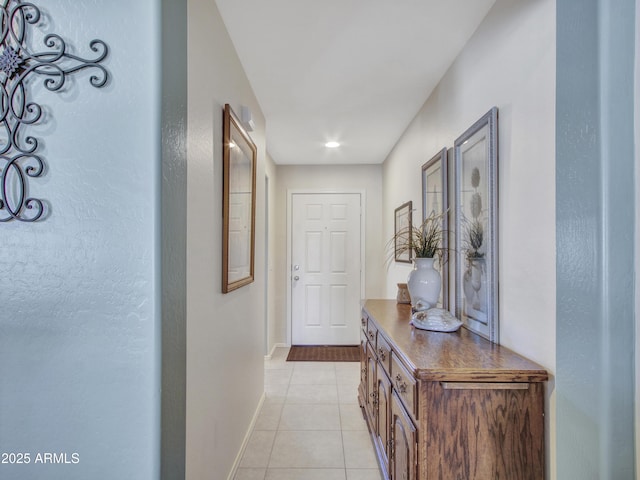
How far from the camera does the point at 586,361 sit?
875 mm

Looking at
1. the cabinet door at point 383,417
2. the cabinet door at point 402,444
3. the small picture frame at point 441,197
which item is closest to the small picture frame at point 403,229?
the small picture frame at point 441,197

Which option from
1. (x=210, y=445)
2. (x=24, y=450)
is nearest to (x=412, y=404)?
(x=210, y=445)

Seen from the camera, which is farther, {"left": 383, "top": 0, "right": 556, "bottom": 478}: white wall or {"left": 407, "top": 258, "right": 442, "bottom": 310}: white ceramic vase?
{"left": 407, "top": 258, "right": 442, "bottom": 310}: white ceramic vase

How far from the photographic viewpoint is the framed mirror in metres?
1.77

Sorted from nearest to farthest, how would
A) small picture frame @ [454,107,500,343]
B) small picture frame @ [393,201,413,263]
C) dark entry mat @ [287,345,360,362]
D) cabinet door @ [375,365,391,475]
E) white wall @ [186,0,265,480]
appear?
white wall @ [186,0,265,480]
small picture frame @ [454,107,500,343]
cabinet door @ [375,365,391,475]
small picture frame @ [393,201,413,263]
dark entry mat @ [287,345,360,362]

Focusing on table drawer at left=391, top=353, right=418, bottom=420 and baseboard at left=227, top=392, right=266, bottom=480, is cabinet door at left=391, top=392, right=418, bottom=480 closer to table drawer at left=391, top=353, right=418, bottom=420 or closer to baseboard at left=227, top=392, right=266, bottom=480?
table drawer at left=391, top=353, right=418, bottom=420

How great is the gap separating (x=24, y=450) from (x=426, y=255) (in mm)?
1840

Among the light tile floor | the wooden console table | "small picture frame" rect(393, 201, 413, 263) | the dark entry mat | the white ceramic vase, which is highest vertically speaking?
"small picture frame" rect(393, 201, 413, 263)

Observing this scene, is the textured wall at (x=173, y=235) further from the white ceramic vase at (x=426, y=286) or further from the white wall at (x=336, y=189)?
the white wall at (x=336, y=189)

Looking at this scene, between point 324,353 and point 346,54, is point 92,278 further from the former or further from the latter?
point 324,353

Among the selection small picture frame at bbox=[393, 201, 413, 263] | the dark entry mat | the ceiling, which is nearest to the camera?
the ceiling

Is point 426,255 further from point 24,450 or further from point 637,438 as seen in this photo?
point 24,450

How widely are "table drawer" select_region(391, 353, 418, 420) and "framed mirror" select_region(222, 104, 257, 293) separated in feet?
2.93

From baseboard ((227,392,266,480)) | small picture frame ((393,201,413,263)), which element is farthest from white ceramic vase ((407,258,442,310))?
baseboard ((227,392,266,480))
